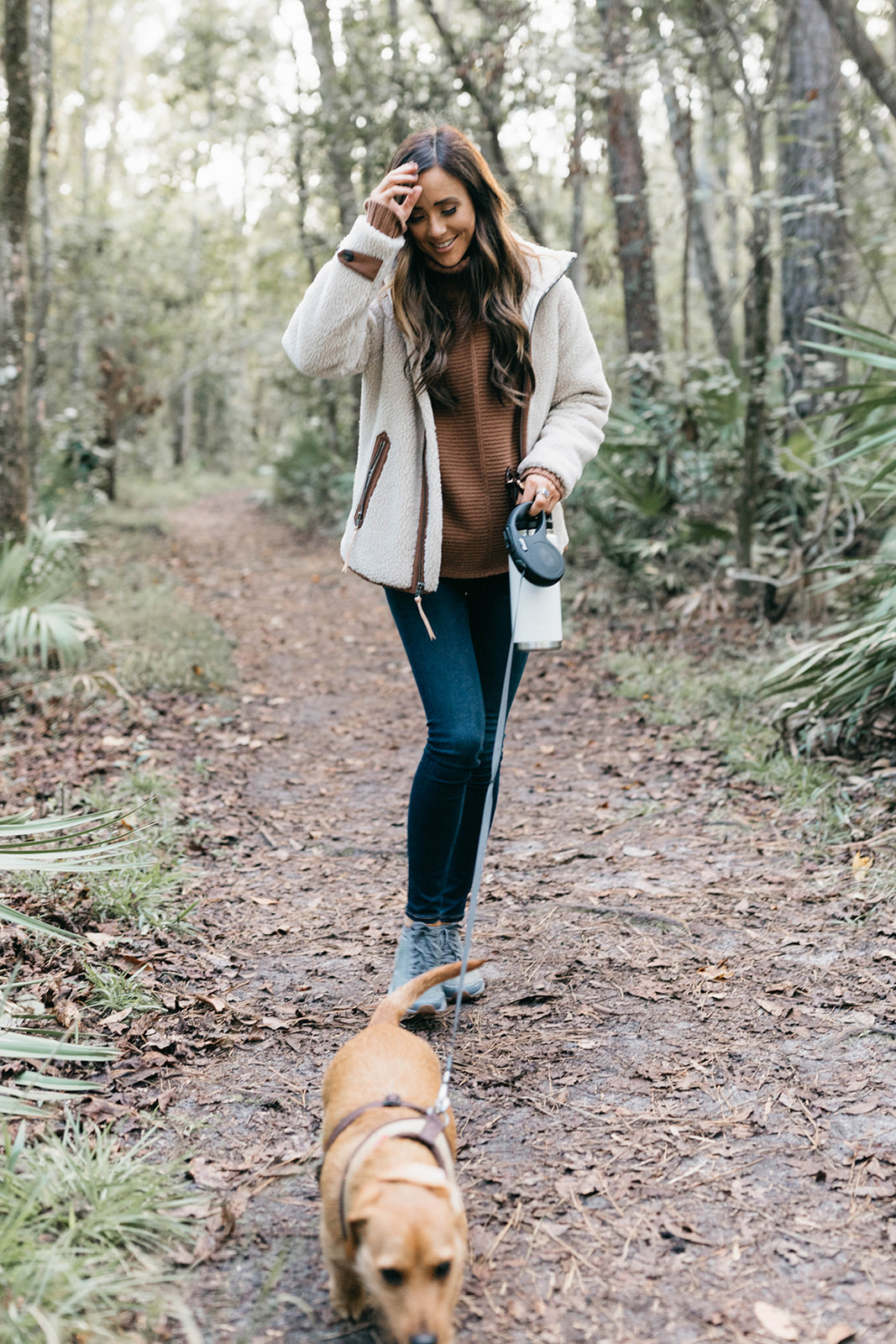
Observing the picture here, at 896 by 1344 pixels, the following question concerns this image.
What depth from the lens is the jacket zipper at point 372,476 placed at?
262cm

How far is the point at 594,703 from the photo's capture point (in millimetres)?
6262

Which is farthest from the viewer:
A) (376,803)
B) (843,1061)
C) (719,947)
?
(376,803)

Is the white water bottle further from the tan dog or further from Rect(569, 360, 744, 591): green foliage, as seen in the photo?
Rect(569, 360, 744, 591): green foliage

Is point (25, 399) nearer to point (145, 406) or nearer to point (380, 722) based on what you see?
point (380, 722)

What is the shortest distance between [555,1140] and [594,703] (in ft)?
13.4

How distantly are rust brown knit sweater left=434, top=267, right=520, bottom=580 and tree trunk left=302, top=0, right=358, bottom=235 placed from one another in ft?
31.1

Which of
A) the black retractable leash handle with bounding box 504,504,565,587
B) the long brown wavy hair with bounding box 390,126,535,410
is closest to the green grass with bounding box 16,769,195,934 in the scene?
the black retractable leash handle with bounding box 504,504,565,587

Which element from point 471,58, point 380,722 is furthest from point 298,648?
point 471,58

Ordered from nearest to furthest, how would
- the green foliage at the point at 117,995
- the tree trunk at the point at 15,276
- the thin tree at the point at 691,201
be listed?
the green foliage at the point at 117,995, the tree trunk at the point at 15,276, the thin tree at the point at 691,201

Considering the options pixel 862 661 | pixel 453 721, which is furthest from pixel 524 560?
pixel 862 661

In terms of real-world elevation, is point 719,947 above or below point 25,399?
below

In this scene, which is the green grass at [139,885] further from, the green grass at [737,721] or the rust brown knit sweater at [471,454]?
the green grass at [737,721]

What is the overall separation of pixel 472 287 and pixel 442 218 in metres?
0.19

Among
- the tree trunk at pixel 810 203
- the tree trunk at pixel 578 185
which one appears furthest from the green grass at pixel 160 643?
the tree trunk at pixel 810 203
